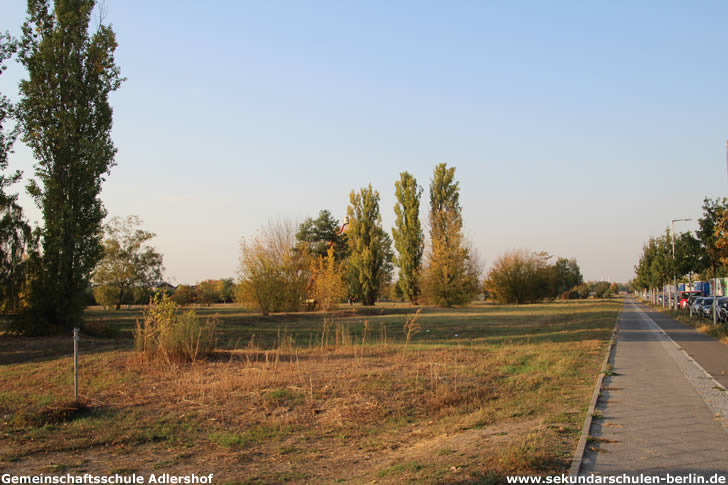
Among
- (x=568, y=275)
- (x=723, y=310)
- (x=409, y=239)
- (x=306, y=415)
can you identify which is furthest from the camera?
(x=568, y=275)

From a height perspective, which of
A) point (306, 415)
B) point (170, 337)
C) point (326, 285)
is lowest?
point (306, 415)

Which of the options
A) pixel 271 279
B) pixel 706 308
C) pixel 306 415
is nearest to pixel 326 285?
pixel 271 279

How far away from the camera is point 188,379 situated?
12.1m

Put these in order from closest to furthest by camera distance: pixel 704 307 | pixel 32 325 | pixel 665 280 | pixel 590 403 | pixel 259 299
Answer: pixel 590 403
pixel 32 325
pixel 704 307
pixel 259 299
pixel 665 280

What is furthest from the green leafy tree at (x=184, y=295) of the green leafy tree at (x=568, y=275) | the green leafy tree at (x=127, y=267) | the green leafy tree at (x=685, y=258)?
the green leafy tree at (x=568, y=275)

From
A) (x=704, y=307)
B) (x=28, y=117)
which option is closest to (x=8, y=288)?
(x=28, y=117)

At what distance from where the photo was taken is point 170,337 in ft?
45.3

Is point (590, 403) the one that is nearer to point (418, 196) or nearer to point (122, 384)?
point (122, 384)

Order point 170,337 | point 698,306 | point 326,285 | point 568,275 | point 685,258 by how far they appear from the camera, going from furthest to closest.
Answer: point 568,275, point 326,285, point 685,258, point 698,306, point 170,337

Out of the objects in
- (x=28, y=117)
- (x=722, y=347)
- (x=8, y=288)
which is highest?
(x=28, y=117)

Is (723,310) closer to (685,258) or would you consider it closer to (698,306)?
(698,306)

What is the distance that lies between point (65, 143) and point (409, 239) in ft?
141

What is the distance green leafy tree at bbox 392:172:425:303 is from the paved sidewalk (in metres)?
48.2

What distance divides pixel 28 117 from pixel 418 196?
4484 centimetres
